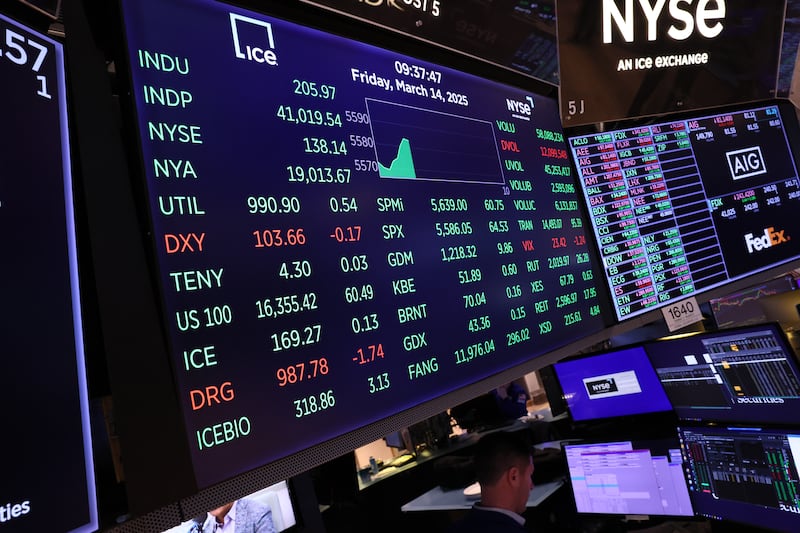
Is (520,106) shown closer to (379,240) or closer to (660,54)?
(660,54)

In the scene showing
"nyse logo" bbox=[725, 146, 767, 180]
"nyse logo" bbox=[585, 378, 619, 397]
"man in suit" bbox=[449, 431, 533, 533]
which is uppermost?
"nyse logo" bbox=[725, 146, 767, 180]

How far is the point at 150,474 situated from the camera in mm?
1133

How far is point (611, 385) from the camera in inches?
137

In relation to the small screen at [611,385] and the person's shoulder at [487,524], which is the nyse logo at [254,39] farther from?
the small screen at [611,385]

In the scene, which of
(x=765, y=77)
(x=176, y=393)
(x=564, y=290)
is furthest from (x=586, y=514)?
(x=176, y=393)

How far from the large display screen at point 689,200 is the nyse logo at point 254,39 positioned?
1.70 meters

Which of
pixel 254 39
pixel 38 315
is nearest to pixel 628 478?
pixel 254 39

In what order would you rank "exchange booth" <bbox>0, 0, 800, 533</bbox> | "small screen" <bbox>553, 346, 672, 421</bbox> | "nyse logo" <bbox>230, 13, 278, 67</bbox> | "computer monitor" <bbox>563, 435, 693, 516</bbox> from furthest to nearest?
"small screen" <bbox>553, 346, 672, 421</bbox> → "computer monitor" <bbox>563, 435, 693, 516</bbox> → "nyse logo" <bbox>230, 13, 278, 67</bbox> → "exchange booth" <bbox>0, 0, 800, 533</bbox>

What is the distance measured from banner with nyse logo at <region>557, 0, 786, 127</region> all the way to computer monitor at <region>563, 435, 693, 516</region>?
1.83 metres

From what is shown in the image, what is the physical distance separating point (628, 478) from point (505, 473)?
2.89 feet

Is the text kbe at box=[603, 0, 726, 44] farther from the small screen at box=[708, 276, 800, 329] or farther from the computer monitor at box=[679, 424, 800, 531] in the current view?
the small screen at box=[708, 276, 800, 329]

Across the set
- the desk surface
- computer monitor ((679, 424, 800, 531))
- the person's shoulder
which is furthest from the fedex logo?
the desk surface

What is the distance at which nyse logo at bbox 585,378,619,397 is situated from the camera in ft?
11.4

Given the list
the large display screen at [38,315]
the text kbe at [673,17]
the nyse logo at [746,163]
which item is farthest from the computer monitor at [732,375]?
the large display screen at [38,315]
